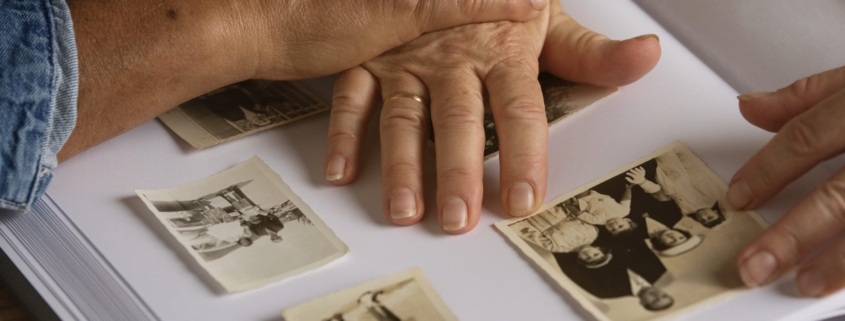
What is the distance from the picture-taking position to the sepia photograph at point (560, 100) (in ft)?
3.26

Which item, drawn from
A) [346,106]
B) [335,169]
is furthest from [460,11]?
[335,169]

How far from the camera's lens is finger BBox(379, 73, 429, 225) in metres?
0.84

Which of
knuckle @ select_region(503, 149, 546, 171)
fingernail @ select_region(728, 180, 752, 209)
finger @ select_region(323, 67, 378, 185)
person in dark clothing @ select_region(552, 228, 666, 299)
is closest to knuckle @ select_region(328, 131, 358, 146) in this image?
finger @ select_region(323, 67, 378, 185)

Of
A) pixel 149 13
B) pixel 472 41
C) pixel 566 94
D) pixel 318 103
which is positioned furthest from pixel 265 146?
pixel 566 94

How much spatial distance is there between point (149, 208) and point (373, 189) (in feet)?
0.91

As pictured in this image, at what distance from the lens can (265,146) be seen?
973mm

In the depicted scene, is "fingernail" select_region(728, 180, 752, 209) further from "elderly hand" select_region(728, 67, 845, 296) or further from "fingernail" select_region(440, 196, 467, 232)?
"fingernail" select_region(440, 196, 467, 232)

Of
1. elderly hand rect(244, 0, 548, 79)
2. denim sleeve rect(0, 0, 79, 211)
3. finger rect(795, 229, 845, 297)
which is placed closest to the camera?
finger rect(795, 229, 845, 297)

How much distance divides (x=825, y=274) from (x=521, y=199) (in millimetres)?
327

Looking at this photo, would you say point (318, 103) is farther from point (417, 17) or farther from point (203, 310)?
point (203, 310)

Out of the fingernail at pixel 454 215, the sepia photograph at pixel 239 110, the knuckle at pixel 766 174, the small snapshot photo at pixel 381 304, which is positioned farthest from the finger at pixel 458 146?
the knuckle at pixel 766 174

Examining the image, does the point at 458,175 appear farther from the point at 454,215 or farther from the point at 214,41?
the point at 214,41

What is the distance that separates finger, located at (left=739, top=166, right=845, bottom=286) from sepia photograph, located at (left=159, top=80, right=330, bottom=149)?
0.63 m

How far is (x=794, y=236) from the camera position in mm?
734
